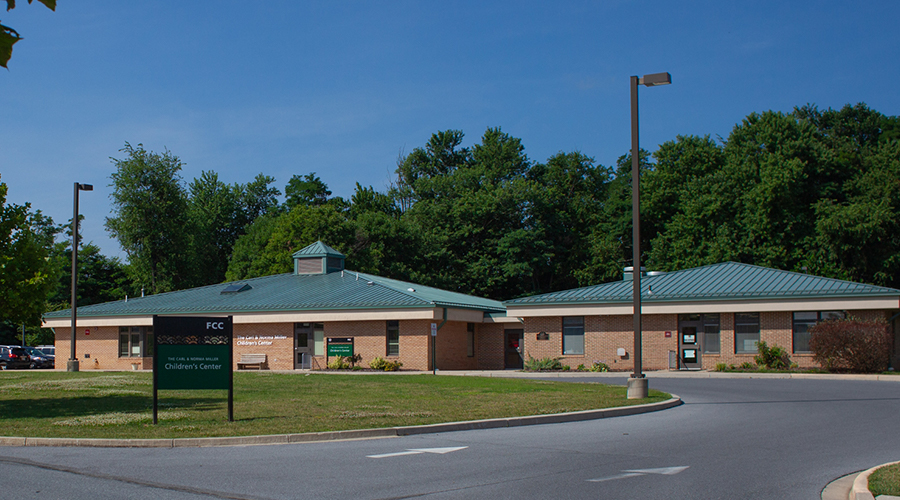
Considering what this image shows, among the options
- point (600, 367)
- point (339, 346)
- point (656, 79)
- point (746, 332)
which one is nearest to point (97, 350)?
point (339, 346)

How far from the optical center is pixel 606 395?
19.0m

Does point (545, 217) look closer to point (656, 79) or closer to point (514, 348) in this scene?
point (514, 348)

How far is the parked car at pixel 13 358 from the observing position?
152 feet

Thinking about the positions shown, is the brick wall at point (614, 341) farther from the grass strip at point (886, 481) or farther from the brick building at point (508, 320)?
the grass strip at point (886, 481)

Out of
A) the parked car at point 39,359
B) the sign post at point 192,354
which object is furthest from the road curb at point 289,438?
the parked car at point 39,359

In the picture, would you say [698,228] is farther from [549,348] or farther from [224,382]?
Answer: [224,382]

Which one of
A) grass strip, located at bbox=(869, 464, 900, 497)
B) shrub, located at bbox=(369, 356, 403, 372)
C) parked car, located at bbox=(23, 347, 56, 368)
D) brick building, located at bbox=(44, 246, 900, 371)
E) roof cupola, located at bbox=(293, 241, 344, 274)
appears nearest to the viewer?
grass strip, located at bbox=(869, 464, 900, 497)

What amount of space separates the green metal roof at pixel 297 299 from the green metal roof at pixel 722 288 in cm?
533

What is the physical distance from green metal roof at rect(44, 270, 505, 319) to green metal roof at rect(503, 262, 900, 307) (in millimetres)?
5326

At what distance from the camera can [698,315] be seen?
114 feet

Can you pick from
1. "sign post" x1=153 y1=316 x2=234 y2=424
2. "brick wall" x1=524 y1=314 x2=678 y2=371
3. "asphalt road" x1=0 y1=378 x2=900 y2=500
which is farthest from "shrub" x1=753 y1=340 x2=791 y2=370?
"sign post" x1=153 y1=316 x2=234 y2=424

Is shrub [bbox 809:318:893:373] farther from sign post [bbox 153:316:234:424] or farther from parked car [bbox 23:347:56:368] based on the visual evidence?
parked car [bbox 23:347:56:368]

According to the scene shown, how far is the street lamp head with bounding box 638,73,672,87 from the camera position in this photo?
1769cm

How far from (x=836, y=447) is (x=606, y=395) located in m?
8.11
